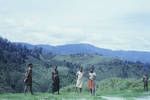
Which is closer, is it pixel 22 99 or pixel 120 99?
pixel 22 99

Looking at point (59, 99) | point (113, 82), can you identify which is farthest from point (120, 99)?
point (113, 82)

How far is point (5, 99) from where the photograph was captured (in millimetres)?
31281

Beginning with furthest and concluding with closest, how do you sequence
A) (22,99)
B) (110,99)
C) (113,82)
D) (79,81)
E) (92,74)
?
1. (113,82)
2. (79,81)
3. (92,74)
4. (110,99)
5. (22,99)

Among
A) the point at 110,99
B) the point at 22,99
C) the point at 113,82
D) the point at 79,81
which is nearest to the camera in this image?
the point at 22,99

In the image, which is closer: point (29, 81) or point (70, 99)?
point (70, 99)

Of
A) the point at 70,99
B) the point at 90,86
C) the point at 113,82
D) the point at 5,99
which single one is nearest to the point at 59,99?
the point at 70,99

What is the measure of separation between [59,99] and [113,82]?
119 meters

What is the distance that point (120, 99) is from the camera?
35.5m

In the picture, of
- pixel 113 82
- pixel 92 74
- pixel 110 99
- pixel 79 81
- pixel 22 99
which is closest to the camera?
pixel 22 99

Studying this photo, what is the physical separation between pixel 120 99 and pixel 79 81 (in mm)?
7405

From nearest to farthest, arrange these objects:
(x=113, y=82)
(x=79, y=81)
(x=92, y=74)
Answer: (x=92, y=74)
(x=79, y=81)
(x=113, y=82)

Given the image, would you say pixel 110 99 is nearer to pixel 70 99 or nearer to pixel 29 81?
pixel 70 99

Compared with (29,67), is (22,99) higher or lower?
lower

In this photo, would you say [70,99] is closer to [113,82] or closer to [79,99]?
[79,99]
